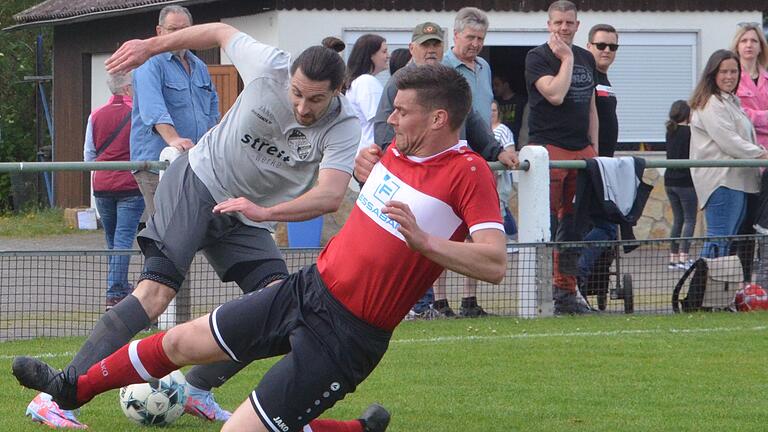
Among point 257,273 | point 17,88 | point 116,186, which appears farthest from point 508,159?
point 17,88

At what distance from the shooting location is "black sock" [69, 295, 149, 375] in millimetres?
6953

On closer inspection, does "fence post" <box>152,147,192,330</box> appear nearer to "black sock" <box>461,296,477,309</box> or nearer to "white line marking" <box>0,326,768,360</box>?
"white line marking" <box>0,326,768,360</box>

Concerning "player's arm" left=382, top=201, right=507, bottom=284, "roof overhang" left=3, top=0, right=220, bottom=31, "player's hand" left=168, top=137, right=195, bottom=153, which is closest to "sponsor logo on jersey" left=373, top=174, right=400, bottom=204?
"player's arm" left=382, top=201, right=507, bottom=284

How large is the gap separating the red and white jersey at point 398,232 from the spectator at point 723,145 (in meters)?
6.98

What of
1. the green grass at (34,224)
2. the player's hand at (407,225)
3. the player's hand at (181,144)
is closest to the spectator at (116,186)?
the player's hand at (181,144)

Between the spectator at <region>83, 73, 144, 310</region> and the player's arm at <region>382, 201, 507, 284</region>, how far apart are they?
5.53m

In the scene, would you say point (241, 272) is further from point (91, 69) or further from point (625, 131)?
point (91, 69)

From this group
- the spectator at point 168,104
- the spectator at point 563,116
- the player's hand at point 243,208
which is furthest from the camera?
the spectator at point 563,116

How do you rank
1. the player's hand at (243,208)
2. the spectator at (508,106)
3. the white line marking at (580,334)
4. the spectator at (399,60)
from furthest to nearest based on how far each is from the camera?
the spectator at (508,106) < the spectator at (399,60) < the white line marking at (580,334) < the player's hand at (243,208)

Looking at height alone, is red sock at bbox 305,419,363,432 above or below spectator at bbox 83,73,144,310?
below

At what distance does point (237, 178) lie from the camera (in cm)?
741

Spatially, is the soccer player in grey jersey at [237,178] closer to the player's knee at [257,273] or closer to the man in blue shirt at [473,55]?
the player's knee at [257,273]

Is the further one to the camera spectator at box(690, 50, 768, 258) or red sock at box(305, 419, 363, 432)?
spectator at box(690, 50, 768, 258)

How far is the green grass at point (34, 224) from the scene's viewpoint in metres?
22.1
